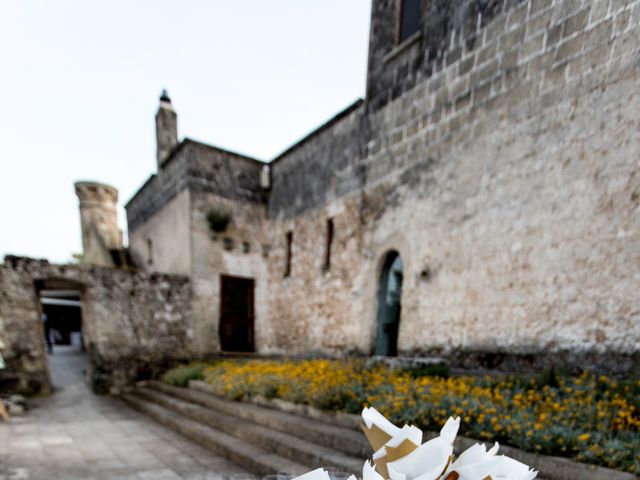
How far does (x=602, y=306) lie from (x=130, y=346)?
8417mm

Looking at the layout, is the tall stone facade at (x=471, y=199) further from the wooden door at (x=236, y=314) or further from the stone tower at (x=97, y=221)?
the stone tower at (x=97, y=221)

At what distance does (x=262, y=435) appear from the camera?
364 cm

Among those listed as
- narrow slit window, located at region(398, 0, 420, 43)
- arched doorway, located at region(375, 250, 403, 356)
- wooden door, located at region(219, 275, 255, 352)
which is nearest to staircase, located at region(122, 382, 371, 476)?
arched doorway, located at region(375, 250, 403, 356)

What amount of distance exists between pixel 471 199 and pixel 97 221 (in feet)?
37.7

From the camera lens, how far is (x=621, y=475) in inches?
73.3

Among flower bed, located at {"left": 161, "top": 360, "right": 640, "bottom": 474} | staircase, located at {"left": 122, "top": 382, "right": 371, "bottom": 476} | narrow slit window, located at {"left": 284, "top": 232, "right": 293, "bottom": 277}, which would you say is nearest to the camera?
flower bed, located at {"left": 161, "top": 360, "right": 640, "bottom": 474}

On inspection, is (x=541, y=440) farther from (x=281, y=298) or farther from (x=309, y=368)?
(x=281, y=298)

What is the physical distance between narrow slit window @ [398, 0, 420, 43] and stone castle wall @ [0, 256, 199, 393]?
6.98m

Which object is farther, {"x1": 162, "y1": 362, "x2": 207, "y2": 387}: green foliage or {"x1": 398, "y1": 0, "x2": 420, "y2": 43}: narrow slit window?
{"x1": 162, "y1": 362, "x2": 207, "y2": 387}: green foliage

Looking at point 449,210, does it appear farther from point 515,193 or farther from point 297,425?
point 297,425

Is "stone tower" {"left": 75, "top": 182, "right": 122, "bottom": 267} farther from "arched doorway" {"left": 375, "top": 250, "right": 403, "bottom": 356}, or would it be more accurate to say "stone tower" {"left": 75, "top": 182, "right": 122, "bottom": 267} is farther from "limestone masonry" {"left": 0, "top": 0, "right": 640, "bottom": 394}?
"arched doorway" {"left": 375, "top": 250, "right": 403, "bottom": 356}

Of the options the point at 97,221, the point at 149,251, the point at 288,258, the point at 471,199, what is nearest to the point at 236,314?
the point at 288,258

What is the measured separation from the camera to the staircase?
2.94 metres

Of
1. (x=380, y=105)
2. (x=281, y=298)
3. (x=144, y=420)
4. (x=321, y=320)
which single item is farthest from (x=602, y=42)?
(x=144, y=420)
